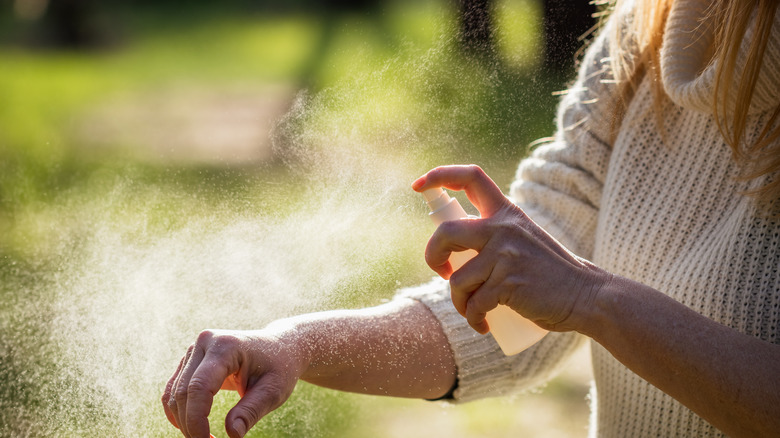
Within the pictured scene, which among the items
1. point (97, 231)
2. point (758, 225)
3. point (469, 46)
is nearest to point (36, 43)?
point (97, 231)

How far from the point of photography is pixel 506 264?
75 cm

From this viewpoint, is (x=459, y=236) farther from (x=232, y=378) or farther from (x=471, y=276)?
(x=232, y=378)

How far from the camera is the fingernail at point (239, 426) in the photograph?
735 millimetres

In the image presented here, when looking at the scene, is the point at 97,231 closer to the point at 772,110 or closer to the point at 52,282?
the point at 52,282

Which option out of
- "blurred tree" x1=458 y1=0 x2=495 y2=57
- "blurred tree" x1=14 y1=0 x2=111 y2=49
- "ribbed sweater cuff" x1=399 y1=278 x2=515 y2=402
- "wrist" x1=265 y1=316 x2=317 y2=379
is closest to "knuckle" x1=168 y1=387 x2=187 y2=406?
"wrist" x1=265 y1=316 x2=317 y2=379

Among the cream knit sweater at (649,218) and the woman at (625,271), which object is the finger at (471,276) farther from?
the cream knit sweater at (649,218)

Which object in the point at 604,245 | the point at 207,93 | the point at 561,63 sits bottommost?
the point at 207,93

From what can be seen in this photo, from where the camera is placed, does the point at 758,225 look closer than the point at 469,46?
Yes

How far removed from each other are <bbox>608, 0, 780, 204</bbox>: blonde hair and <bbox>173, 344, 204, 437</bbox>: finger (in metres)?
0.74

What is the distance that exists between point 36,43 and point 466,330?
4.56m

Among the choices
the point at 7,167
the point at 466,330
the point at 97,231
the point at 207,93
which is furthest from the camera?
the point at 207,93

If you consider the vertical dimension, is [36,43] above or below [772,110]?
below

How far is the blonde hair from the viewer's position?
35.4 inches

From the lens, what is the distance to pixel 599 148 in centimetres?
117
